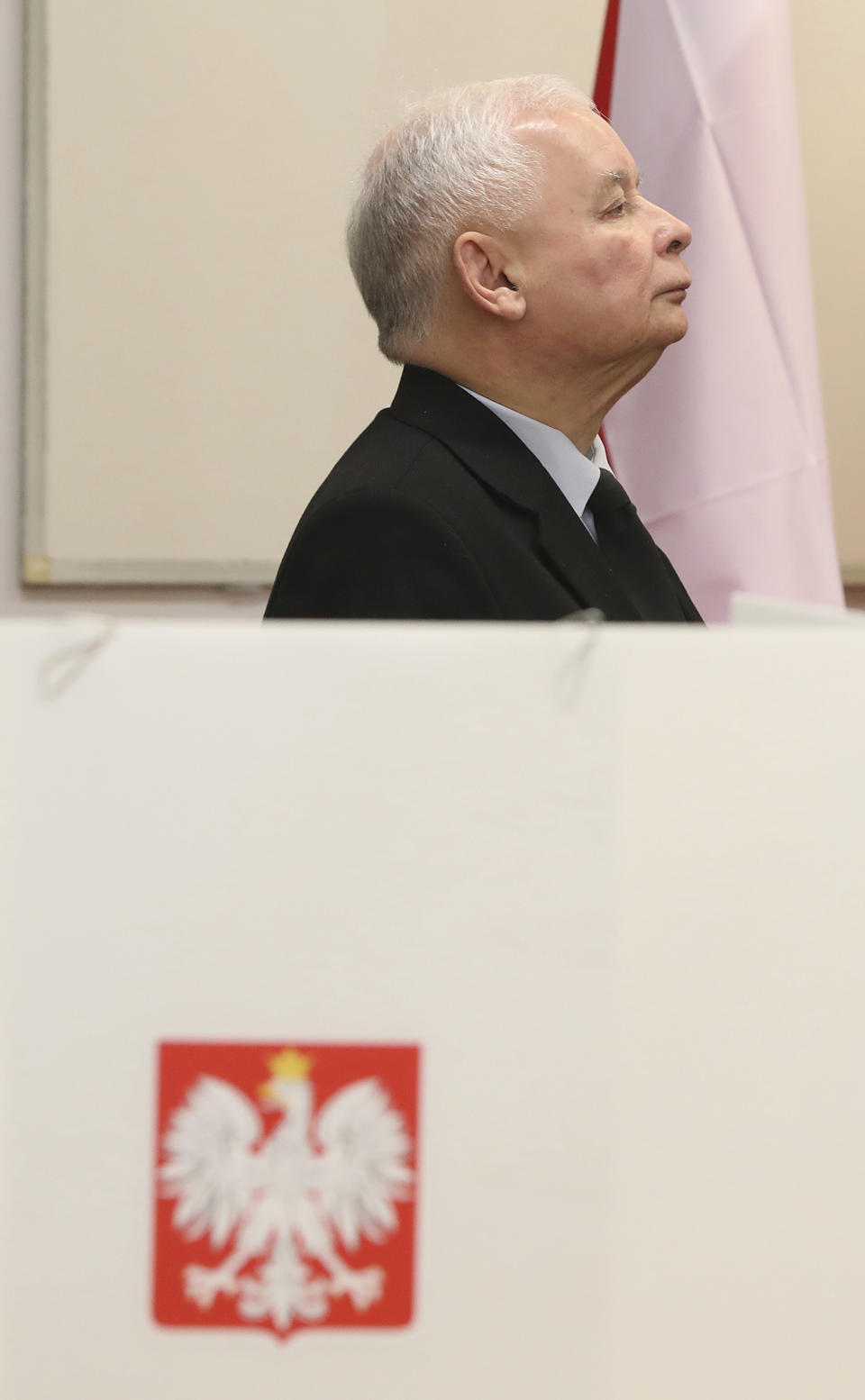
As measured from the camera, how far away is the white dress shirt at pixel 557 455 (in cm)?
106

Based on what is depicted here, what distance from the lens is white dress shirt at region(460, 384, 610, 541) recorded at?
1058 millimetres

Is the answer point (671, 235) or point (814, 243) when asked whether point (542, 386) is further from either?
point (814, 243)

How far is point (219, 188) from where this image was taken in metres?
1.81

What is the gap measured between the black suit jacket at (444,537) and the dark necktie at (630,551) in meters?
0.06

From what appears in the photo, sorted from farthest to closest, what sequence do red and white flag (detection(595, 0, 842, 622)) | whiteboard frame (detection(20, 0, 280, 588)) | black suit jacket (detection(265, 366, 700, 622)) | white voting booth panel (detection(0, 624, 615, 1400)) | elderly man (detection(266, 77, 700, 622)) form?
whiteboard frame (detection(20, 0, 280, 588)) < red and white flag (detection(595, 0, 842, 622)) < elderly man (detection(266, 77, 700, 622)) < black suit jacket (detection(265, 366, 700, 622)) < white voting booth panel (detection(0, 624, 615, 1400))

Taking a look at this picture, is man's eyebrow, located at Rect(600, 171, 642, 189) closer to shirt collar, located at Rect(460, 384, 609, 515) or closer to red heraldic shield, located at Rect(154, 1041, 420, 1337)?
shirt collar, located at Rect(460, 384, 609, 515)

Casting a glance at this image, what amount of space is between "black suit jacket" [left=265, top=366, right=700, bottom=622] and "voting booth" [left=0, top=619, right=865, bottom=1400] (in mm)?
507

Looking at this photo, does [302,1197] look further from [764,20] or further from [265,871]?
[764,20]

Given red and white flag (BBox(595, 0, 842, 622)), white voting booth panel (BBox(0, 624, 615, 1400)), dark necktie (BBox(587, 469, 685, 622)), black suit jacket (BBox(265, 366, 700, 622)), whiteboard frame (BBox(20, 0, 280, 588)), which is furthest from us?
whiteboard frame (BBox(20, 0, 280, 588))

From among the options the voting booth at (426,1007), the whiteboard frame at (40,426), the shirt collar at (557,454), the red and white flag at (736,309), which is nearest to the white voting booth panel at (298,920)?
the voting booth at (426,1007)

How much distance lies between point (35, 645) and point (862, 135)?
5.98ft

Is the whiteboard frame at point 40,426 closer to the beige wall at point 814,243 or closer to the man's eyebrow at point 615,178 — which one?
the beige wall at point 814,243

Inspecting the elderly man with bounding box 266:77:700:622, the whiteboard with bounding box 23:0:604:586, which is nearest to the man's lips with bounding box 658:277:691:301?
the elderly man with bounding box 266:77:700:622

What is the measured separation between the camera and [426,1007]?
360mm
